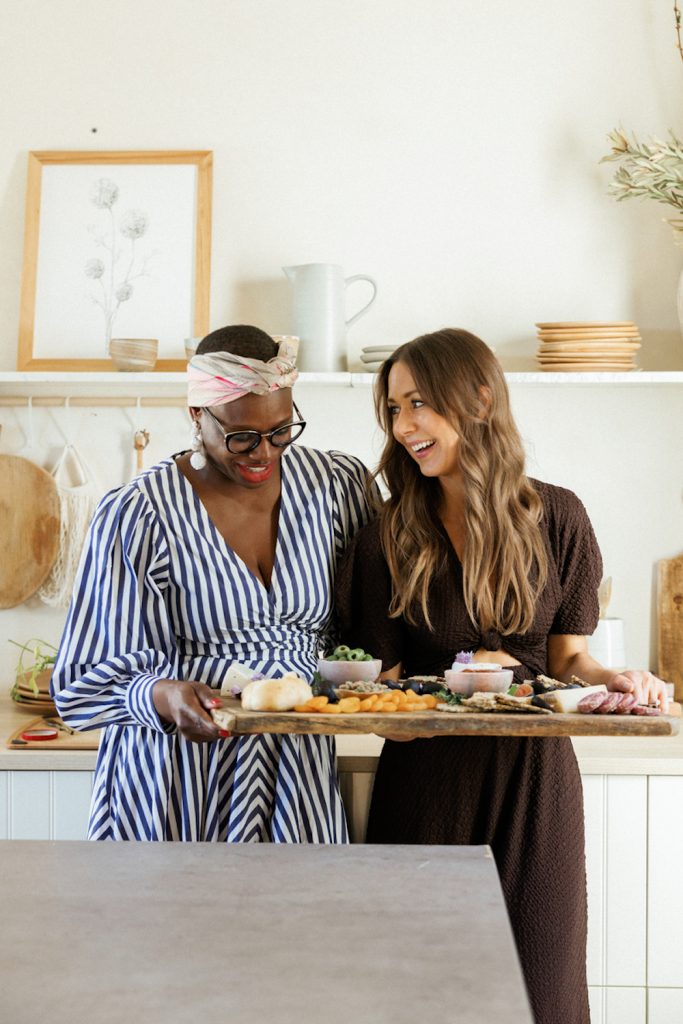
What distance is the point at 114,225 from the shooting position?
9.36ft

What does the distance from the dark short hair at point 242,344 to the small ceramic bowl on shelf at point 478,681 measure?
0.54 meters

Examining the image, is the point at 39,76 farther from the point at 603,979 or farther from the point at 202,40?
the point at 603,979

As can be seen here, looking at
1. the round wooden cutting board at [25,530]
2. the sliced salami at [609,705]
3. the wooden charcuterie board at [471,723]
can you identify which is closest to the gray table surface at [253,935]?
the wooden charcuterie board at [471,723]

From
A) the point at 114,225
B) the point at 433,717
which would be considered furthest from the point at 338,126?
the point at 433,717

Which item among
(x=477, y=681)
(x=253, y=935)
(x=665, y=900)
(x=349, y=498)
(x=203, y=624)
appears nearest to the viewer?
(x=253, y=935)

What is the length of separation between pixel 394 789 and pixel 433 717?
37 centimetres

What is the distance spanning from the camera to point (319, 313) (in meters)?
2.69

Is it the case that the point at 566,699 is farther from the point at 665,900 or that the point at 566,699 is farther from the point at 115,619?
the point at 665,900

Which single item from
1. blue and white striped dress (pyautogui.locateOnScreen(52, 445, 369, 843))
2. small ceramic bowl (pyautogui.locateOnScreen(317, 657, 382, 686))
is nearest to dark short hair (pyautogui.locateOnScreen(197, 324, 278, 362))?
blue and white striped dress (pyautogui.locateOnScreen(52, 445, 369, 843))

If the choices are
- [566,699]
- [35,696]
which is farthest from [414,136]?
[566,699]

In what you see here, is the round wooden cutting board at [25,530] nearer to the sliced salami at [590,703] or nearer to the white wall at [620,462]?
the white wall at [620,462]

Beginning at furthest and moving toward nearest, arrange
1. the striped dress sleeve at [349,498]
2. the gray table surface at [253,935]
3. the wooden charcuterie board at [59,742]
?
the wooden charcuterie board at [59,742] → the striped dress sleeve at [349,498] → the gray table surface at [253,935]

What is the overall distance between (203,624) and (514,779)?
54cm

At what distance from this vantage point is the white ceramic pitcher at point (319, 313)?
268cm
